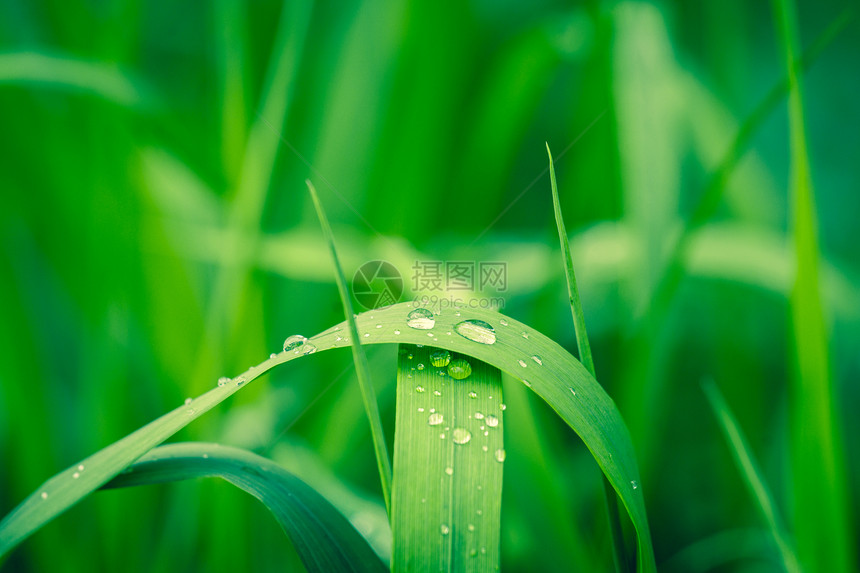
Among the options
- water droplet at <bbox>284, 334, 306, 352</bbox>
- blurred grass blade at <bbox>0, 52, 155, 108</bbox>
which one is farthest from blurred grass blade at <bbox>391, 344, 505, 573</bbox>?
blurred grass blade at <bbox>0, 52, 155, 108</bbox>

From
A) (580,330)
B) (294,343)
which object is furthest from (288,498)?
(580,330)

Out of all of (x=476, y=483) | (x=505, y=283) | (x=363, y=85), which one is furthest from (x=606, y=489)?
(x=363, y=85)

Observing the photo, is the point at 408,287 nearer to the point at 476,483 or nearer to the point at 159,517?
the point at 476,483

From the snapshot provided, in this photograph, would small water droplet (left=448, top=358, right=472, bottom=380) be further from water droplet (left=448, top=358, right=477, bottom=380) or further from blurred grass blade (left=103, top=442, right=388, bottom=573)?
blurred grass blade (left=103, top=442, right=388, bottom=573)

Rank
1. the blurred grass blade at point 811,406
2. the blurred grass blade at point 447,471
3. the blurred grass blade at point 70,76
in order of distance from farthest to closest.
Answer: the blurred grass blade at point 70,76, the blurred grass blade at point 811,406, the blurred grass blade at point 447,471

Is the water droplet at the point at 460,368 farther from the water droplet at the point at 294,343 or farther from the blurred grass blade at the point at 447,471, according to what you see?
the water droplet at the point at 294,343

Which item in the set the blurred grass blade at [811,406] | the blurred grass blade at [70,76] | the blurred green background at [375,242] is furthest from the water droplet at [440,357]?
the blurred grass blade at [70,76]

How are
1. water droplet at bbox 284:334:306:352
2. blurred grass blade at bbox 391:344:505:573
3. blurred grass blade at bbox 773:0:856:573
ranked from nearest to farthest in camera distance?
blurred grass blade at bbox 391:344:505:573, water droplet at bbox 284:334:306:352, blurred grass blade at bbox 773:0:856:573
